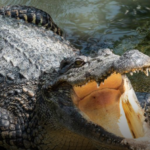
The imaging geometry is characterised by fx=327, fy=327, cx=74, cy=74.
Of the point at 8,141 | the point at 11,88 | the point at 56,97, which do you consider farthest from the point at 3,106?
the point at 56,97

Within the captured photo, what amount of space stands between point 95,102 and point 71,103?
0.24 metres

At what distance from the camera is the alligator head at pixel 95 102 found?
9.31 feet

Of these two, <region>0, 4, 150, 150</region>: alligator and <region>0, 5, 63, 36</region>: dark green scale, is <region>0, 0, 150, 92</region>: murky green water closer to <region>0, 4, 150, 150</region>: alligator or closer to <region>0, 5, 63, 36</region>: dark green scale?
<region>0, 5, 63, 36</region>: dark green scale

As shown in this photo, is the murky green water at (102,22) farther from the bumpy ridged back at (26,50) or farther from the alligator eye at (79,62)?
the alligator eye at (79,62)

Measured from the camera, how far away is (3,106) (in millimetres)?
3867

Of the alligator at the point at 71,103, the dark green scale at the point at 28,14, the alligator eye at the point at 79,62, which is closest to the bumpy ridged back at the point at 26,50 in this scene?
the alligator at the point at 71,103

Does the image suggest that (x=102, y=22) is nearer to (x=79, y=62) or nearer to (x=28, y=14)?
(x=28, y=14)

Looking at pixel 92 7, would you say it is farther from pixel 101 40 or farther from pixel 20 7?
pixel 20 7

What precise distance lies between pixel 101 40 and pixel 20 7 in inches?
61.6

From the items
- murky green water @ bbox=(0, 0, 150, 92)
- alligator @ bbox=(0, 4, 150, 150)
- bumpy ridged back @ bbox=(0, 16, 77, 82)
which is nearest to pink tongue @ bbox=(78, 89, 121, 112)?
alligator @ bbox=(0, 4, 150, 150)

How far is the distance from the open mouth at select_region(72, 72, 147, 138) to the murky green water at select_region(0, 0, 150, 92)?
7.51 ft

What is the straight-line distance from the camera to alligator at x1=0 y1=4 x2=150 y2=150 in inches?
107

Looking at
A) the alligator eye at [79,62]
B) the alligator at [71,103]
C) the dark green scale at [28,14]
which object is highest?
the alligator eye at [79,62]

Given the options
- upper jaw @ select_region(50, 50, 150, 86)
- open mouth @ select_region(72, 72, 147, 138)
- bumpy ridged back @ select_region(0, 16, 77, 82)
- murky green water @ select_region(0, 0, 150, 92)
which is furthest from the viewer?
murky green water @ select_region(0, 0, 150, 92)
